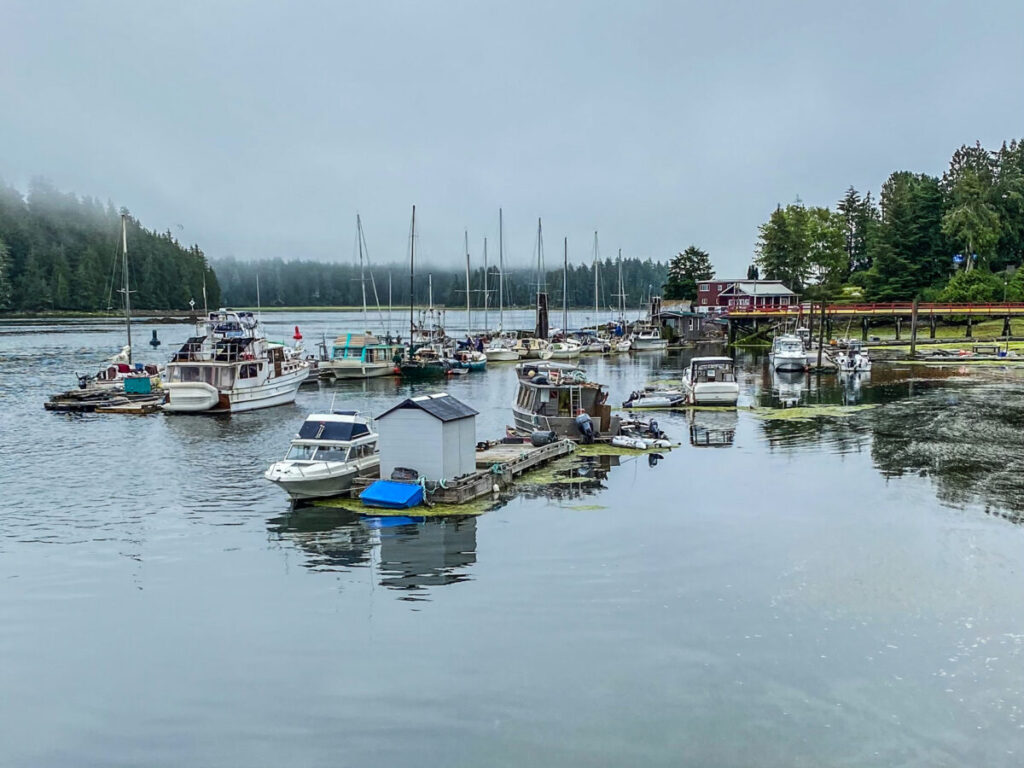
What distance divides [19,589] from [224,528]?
6726 mm

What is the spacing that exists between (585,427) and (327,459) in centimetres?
1422

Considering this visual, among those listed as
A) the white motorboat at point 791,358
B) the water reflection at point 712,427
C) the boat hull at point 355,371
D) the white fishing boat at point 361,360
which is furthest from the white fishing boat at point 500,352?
the water reflection at point 712,427

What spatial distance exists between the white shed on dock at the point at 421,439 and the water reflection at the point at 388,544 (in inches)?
87.3

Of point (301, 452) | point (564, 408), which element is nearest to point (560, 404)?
point (564, 408)

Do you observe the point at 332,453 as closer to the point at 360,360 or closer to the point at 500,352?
the point at 360,360

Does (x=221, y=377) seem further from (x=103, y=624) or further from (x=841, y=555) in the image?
(x=841, y=555)

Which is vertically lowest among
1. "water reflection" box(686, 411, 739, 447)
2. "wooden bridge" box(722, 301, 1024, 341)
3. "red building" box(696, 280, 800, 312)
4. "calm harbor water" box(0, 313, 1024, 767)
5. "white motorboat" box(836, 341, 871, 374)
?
"calm harbor water" box(0, 313, 1024, 767)

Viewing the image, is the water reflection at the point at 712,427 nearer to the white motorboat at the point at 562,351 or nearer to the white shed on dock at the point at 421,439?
the white shed on dock at the point at 421,439

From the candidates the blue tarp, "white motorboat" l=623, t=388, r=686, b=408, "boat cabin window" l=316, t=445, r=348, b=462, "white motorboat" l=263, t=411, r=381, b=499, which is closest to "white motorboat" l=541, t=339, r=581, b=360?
"white motorboat" l=623, t=388, r=686, b=408

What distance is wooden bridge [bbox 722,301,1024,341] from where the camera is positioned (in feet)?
318

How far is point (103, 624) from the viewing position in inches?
805

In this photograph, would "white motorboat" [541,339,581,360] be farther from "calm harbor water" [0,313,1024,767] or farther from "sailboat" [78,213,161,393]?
"calm harbor water" [0,313,1024,767]

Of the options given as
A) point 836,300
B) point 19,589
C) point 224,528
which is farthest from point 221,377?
point 836,300

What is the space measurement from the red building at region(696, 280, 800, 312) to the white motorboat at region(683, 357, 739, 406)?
71.2 meters
